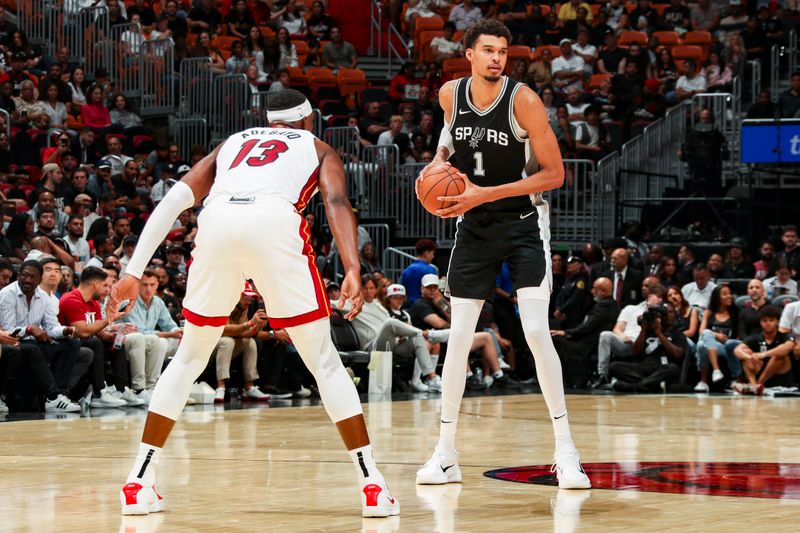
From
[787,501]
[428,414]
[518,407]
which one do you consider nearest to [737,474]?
[787,501]

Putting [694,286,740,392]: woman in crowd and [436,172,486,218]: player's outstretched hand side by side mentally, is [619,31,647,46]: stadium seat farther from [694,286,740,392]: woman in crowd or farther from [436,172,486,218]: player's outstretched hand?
[436,172,486,218]: player's outstretched hand

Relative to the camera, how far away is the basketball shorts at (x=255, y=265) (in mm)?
4914

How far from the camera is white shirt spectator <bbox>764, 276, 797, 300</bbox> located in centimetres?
1465

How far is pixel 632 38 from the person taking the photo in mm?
21688

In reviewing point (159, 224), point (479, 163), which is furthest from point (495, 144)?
point (159, 224)

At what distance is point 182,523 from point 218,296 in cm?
88

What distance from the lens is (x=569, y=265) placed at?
1554cm

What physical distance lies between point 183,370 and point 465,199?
1481mm

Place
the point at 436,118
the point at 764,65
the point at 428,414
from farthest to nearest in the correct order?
the point at 764,65 → the point at 436,118 → the point at 428,414

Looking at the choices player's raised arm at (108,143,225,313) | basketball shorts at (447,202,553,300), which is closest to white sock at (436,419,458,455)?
basketball shorts at (447,202,553,300)

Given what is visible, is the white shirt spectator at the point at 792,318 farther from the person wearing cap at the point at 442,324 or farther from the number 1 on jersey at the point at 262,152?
the number 1 on jersey at the point at 262,152

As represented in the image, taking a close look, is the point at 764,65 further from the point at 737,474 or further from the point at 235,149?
the point at 235,149

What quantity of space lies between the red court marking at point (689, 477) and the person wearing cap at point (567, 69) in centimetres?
1433

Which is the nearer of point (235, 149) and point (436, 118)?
point (235, 149)
